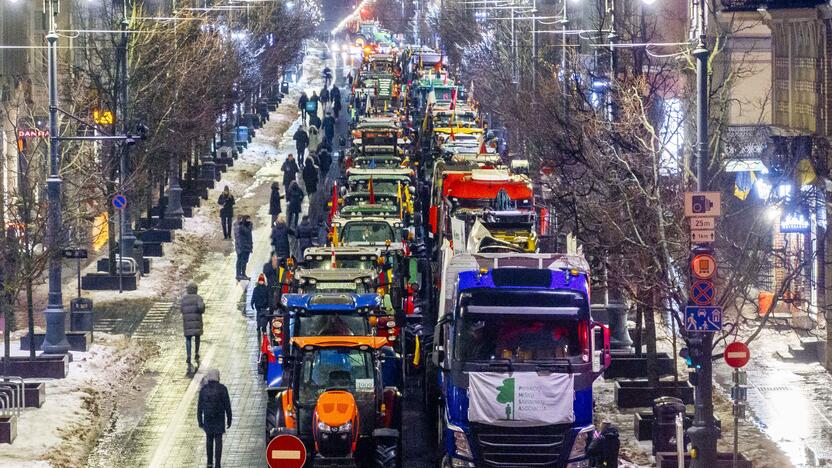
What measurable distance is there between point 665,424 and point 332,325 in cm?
516

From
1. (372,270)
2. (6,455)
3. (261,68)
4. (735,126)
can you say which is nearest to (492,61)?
(261,68)

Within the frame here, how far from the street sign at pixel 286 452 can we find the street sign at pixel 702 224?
8.80 m

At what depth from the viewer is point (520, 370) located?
25.1 m

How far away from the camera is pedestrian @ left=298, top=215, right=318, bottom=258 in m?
45.5

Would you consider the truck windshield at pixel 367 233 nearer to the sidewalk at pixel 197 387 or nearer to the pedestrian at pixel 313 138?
the sidewalk at pixel 197 387

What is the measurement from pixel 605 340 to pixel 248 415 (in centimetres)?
822

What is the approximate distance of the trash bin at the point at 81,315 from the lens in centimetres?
3750

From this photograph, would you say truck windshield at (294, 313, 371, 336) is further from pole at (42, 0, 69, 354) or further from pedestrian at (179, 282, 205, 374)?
pole at (42, 0, 69, 354)

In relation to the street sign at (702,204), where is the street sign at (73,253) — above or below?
below

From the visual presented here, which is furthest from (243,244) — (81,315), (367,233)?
(81,315)

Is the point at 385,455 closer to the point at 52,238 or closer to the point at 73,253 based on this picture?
the point at 52,238

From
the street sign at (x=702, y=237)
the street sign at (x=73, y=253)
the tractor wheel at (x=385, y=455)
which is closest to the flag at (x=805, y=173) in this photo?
the street sign at (x=702, y=237)

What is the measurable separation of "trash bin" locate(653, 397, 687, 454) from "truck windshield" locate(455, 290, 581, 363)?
291 centimetres

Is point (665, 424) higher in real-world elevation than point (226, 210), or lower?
lower
